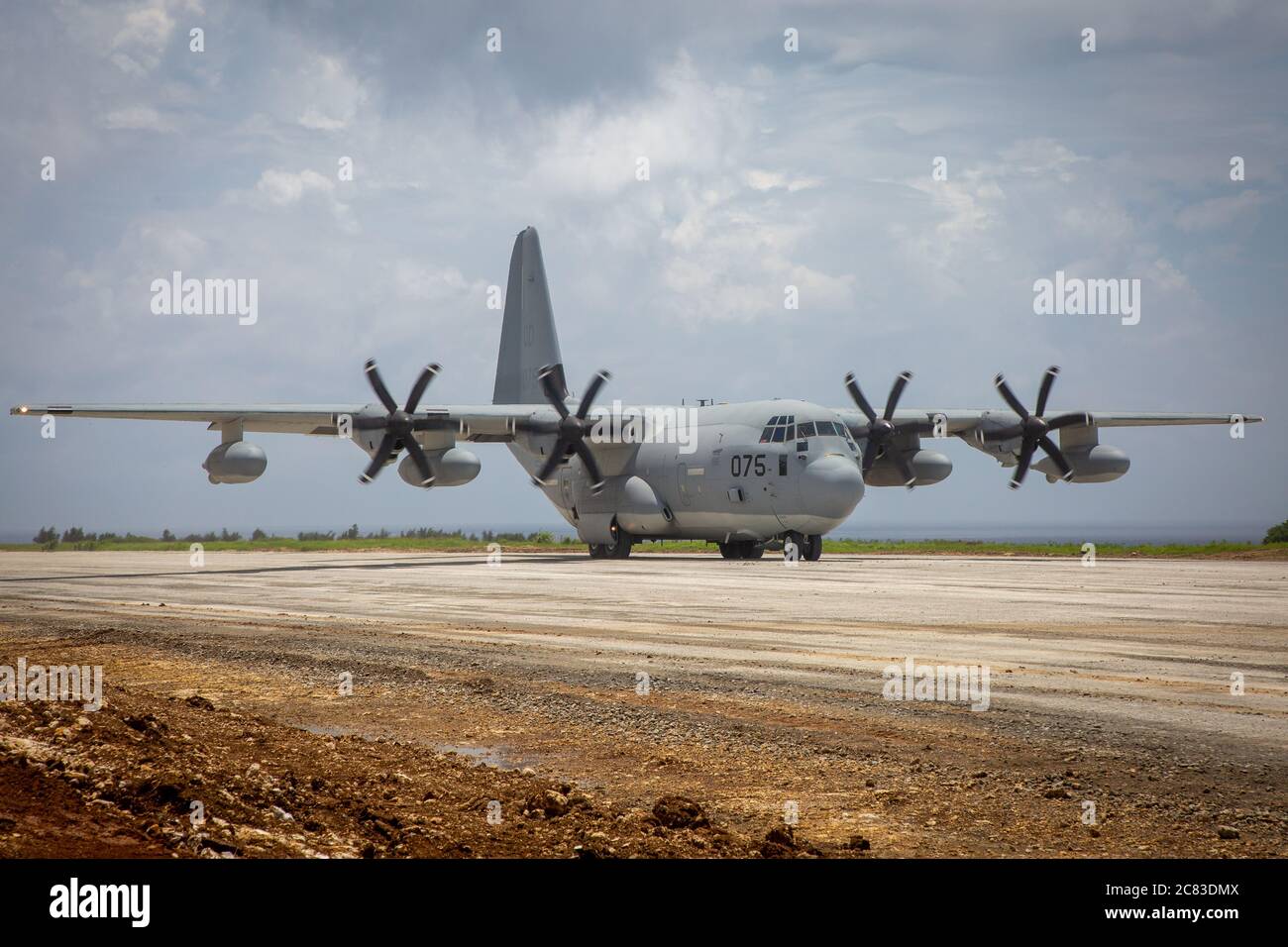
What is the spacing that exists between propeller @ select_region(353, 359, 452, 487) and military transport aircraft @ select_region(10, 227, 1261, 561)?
1.8 inches

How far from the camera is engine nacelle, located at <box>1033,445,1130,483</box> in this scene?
42.1 m

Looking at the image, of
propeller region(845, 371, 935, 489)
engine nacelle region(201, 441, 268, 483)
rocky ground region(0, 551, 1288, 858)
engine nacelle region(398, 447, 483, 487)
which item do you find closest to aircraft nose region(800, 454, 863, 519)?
propeller region(845, 371, 935, 489)

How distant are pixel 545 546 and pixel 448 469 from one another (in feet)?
92.7

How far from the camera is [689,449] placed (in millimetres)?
38438

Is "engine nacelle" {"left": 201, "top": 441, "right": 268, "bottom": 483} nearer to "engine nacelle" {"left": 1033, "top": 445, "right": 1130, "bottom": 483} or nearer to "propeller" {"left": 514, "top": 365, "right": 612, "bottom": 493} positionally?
"propeller" {"left": 514, "top": 365, "right": 612, "bottom": 493}

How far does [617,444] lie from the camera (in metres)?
40.2

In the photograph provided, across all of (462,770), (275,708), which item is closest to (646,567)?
(275,708)

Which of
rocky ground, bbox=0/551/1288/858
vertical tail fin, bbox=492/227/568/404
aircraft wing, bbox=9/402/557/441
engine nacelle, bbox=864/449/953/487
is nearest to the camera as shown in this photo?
rocky ground, bbox=0/551/1288/858

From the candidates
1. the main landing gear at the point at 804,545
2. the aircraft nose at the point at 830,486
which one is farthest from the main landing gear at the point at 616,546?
the aircraft nose at the point at 830,486

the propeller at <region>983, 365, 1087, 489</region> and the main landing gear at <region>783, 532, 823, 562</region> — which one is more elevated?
the propeller at <region>983, 365, 1087, 489</region>

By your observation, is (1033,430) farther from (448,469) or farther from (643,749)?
(643,749)

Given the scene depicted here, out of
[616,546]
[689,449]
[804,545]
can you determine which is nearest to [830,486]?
[804,545]
